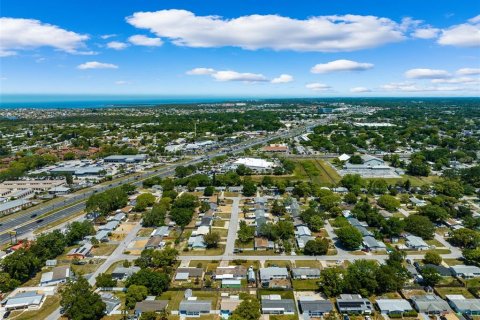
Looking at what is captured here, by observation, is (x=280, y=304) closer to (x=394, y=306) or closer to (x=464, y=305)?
(x=394, y=306)

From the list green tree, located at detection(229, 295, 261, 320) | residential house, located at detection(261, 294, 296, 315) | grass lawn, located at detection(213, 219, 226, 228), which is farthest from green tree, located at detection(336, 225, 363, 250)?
green tree, located at detection(229, 295, 261, 320)

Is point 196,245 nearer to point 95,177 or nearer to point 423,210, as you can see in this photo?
point 423,210

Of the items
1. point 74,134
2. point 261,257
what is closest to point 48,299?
point 261,257

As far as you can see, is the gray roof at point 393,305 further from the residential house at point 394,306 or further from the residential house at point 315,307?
the residential house at point 315,307

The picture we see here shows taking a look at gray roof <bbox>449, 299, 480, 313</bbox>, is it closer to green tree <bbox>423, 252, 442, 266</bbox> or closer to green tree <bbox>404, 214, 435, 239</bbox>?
green tree <bbox>423, 252, 442, 266</bbox>

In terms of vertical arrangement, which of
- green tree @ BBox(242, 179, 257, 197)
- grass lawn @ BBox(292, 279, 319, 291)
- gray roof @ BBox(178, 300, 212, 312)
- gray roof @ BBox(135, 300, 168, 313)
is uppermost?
green tree @ BBox(242, 179, 257, 197)

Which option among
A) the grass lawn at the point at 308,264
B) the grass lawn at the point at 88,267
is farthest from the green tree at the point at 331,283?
the grass lawn at the point at 88,267

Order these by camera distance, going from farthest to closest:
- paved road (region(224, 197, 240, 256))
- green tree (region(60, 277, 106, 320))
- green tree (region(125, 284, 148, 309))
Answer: paved road (region(224, 197, 240, 256)) → green tree (region(125, 284, 148, 309)) → green tree (region(60, 277, 106, 320))

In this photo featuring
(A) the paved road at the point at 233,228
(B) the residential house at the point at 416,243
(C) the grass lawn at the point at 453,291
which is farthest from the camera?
(A) the paved road at the point at 233,228
